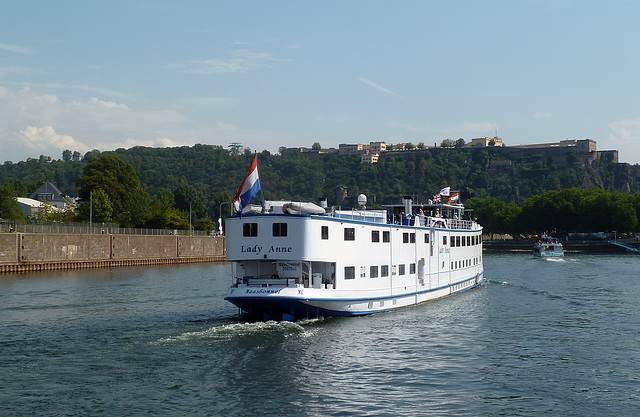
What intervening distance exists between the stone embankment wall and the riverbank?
81969mm

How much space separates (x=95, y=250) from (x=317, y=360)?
7126 cm

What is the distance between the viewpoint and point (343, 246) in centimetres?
3812

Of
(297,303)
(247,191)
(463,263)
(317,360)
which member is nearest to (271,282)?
(297,303)

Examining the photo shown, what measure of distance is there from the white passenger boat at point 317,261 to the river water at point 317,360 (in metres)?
1.18

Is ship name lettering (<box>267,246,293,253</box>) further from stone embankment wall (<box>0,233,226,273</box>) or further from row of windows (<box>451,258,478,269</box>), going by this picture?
stone embankment wall (<box>0,233,226,273</box>)

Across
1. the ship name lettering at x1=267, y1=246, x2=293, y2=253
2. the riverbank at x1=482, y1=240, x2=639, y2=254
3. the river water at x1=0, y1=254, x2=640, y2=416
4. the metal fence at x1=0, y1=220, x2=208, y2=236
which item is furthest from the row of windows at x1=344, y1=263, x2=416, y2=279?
the riverbank at x1=482, y1=240, x2=639, y2=254

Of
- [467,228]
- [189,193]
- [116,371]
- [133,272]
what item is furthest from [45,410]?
[189,193]

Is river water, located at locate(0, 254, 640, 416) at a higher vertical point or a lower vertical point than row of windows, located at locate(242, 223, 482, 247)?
lower

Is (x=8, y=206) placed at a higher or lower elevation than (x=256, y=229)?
higher

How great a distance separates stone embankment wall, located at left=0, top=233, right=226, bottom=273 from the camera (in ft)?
260

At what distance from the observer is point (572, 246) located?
162m

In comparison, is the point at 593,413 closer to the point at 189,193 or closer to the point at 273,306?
the point at 273,306

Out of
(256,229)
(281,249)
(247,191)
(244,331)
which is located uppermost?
(247,191)

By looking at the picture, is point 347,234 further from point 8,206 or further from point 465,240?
point 8,206
